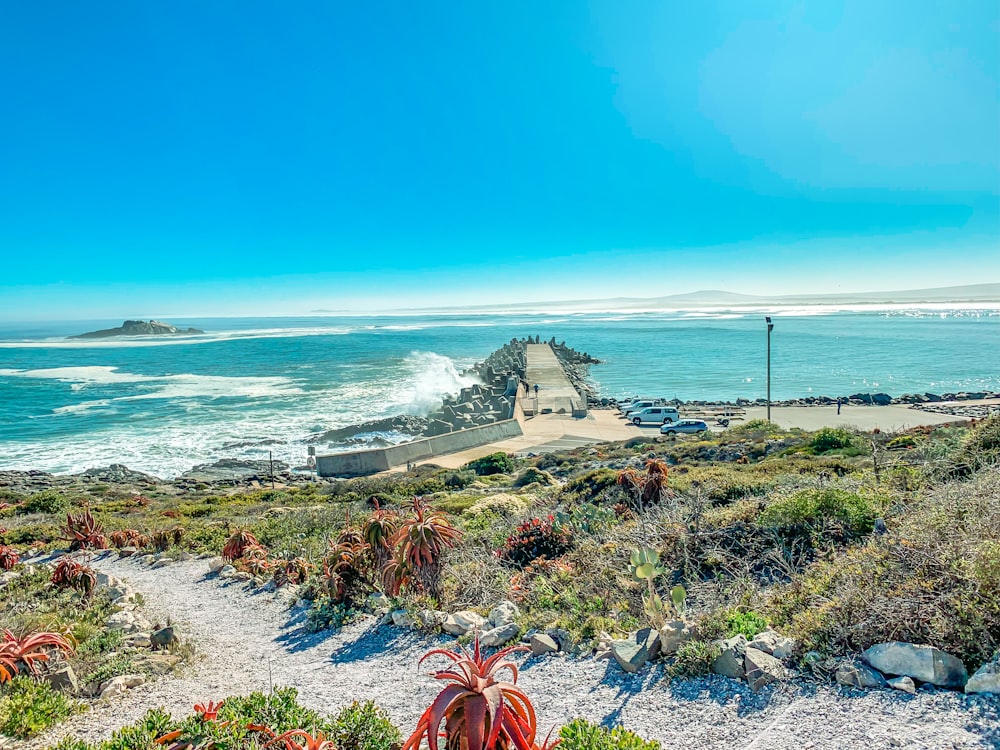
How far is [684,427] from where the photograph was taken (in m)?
31.6

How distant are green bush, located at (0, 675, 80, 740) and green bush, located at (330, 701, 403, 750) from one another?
265 centimetres

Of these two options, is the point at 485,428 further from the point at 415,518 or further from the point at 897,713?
the point at 897,713

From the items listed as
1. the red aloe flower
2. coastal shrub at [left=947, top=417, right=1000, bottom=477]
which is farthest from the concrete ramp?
the red aloe flower

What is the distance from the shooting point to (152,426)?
4088 centimetres

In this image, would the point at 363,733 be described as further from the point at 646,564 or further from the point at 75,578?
the point at 75,578

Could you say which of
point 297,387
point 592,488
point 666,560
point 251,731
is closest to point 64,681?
point 251,731

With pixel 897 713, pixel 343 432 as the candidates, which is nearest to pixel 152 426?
pixel 343 432

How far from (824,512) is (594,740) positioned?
494cm

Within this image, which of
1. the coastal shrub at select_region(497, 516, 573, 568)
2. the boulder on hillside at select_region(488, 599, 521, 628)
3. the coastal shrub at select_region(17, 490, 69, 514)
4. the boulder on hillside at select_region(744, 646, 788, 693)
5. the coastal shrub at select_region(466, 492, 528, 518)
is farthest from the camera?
the coastal shrub at select_region(17, 490, 69, 514)

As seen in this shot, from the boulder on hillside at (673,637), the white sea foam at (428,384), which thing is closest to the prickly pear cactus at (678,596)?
the boulder on hillside at (673,637)

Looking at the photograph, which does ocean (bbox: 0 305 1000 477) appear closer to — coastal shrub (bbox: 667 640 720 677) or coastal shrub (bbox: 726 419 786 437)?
coastal shrub (bbox: 726 419 786 437)

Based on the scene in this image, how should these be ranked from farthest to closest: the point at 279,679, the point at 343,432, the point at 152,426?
the point at 152,426 → the point at 343,432 → the point at 279,679

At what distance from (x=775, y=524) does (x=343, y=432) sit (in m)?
31.6

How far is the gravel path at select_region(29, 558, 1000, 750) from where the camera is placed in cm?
353
